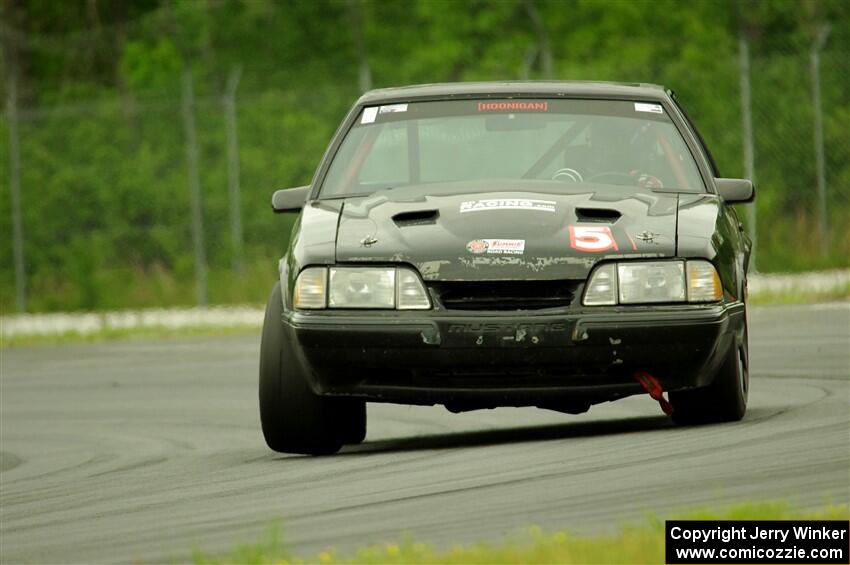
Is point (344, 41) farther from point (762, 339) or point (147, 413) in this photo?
point (147, 413)

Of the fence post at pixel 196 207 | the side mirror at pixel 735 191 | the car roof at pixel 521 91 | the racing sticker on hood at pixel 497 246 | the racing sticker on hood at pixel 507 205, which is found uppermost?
the car roof at pixel 521 91

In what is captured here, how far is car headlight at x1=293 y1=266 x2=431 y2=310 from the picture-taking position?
7633mm

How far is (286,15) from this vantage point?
127ft

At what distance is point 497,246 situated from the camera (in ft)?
24.9

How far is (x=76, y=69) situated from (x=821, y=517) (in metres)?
37.3

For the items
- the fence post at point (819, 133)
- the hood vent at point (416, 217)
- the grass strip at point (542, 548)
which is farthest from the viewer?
→ the fence post at point (819, 133)

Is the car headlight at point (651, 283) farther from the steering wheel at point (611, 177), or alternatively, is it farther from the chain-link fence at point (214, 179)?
the chain-link fence at point (214, 179)

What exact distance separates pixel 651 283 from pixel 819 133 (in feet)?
44.5

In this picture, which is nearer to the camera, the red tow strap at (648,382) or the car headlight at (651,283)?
the car headlight at (651,283)

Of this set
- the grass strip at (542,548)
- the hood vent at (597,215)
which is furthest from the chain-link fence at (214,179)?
the grass strip at (542,548)

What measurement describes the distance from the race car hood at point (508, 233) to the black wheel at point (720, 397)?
67 cm

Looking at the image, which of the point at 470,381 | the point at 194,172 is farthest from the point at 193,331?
the point at 470,381

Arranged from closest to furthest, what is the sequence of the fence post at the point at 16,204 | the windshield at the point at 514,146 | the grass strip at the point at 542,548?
the grass strip at the point at 542,548 < the windshield at the point at 514,146 < the fence post at the point at 16,204

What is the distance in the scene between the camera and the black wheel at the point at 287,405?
26.4 feet
